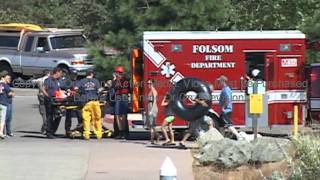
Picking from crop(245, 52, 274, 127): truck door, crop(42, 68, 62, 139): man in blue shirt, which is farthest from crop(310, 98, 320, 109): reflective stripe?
crop(42, 68, 62, 139): man in blue shirt

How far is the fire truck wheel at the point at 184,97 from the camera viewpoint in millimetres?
15695

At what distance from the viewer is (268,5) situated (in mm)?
23734

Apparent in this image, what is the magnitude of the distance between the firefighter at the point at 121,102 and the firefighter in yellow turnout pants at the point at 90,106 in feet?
1.60

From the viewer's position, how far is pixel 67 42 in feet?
101

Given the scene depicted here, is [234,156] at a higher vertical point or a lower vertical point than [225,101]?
lower

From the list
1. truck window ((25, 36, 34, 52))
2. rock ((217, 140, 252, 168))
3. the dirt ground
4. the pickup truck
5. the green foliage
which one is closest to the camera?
the dirt ground

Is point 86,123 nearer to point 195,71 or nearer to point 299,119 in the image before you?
point 195,71

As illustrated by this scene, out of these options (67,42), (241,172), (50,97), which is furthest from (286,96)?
(67,42)

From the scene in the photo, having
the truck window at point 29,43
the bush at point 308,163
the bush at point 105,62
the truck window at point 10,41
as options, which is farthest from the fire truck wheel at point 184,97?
the truck window at point 10,41

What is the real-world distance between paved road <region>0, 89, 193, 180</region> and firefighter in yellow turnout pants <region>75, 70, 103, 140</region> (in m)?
0.38

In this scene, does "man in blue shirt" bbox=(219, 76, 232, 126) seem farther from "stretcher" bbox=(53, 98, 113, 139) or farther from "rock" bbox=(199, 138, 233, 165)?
"stretcher" bbox=(53, 98, 113, 139)

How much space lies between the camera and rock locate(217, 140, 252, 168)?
12.5m

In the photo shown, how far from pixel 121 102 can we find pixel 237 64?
2999mm

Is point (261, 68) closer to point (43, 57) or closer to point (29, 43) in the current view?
point (43, 57)
